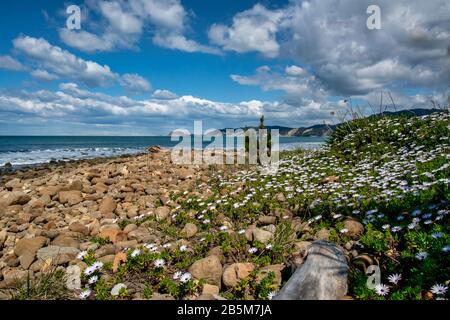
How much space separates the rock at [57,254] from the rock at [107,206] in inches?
115

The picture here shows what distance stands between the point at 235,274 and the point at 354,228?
218 cm

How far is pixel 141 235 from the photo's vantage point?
7.00m

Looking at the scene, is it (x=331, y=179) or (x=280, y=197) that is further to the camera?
(x=331, y=179)

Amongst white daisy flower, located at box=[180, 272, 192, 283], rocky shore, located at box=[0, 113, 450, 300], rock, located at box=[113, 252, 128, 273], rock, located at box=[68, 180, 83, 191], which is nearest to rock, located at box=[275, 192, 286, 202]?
rocky shore, located at box=[0, 113, 450, 300]

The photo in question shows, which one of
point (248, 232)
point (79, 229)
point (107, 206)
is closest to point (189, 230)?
point (248, 232)

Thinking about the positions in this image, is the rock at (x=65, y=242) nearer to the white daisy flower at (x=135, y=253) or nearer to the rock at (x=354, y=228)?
the white daisy flower at (x=135, y=253)

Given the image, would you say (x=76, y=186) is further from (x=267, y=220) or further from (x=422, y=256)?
(x=422, y=256)

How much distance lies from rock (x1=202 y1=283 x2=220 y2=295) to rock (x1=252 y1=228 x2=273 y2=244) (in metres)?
1.42

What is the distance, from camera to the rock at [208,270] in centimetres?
471

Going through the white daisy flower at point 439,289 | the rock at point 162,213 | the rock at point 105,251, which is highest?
the white daisy flower at point 439,289

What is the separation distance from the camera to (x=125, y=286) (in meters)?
4.55

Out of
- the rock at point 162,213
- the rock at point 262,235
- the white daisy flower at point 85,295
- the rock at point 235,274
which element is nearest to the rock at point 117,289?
the white daisy flower at point 85,295
